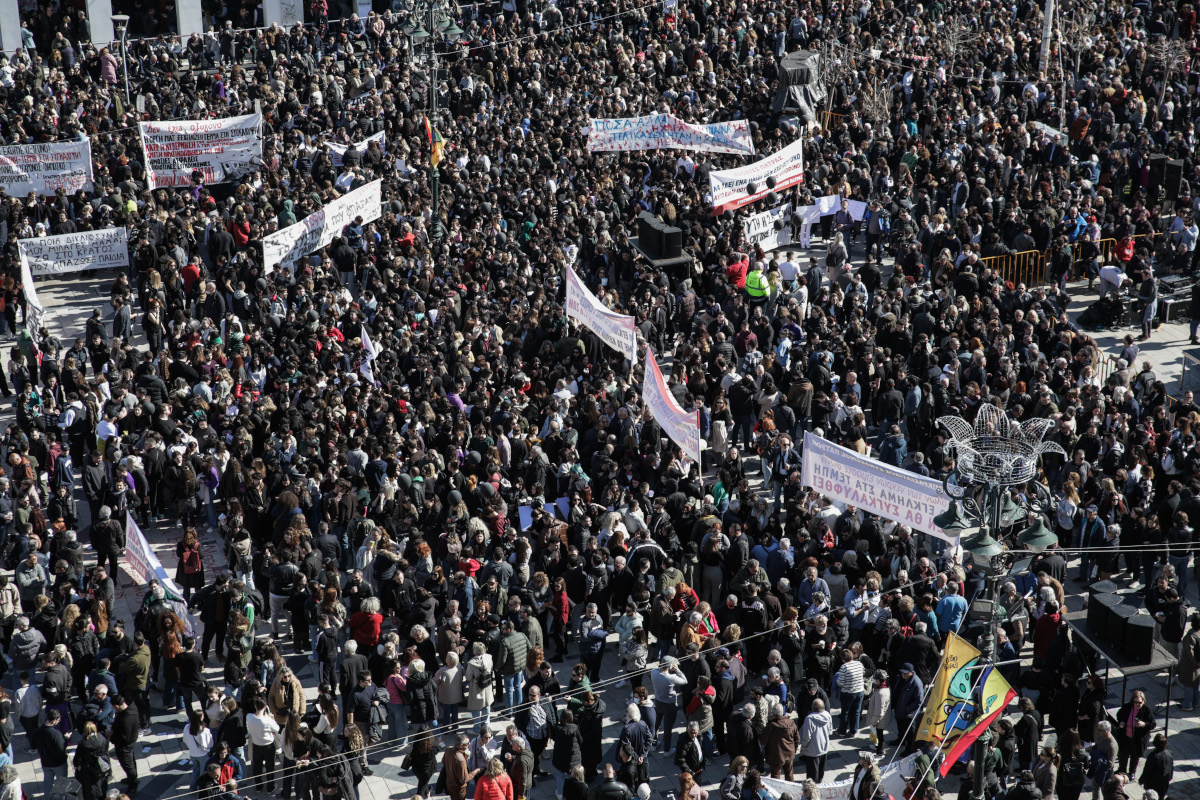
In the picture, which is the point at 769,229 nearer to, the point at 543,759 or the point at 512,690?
the point at 512,690

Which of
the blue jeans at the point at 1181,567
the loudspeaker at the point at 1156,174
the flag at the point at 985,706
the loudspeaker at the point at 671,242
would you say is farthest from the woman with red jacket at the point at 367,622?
the loudspeaker at the point at 1156,174

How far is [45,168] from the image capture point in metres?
28.9

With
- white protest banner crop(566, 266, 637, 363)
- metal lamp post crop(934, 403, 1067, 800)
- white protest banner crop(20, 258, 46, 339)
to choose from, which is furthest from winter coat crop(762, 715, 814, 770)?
white protest banner crop(20, 258, 46, 339)

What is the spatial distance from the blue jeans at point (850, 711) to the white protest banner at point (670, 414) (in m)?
3.94

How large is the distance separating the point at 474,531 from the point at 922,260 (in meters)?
12.0

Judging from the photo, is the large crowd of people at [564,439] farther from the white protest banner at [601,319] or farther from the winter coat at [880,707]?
the white protest banner at [601,319]

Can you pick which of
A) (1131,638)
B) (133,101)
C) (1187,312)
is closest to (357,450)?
(1131,638)

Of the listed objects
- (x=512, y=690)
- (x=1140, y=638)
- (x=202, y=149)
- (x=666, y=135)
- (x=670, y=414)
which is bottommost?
(x=512, y=690)

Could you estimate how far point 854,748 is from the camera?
1612 centimetres

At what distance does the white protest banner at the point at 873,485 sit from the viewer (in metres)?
16.8

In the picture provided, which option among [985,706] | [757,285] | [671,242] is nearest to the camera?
[985,706]

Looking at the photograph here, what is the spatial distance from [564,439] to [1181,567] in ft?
25.2

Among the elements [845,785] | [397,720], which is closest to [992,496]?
[845,785]

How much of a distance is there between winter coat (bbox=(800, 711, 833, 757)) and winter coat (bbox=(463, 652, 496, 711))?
10.6 feet
